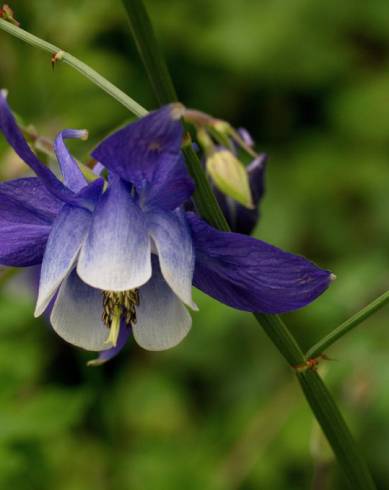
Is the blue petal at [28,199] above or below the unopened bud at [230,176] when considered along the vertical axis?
below

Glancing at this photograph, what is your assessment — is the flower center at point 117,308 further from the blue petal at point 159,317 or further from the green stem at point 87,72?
the green stem at point 87,72

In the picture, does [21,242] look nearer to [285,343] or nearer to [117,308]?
[117,308]

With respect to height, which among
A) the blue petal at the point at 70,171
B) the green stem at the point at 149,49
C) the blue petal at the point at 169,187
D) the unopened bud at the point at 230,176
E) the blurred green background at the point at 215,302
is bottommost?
the blurred green background at the point at 215,302

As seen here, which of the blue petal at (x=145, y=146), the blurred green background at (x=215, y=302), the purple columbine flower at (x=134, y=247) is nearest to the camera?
the blue petal at (x=145, y=146)

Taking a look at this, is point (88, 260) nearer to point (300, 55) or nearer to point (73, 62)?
point (73, 62)

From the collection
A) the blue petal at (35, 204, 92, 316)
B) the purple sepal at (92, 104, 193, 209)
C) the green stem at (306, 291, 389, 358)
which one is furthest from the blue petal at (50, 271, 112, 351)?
the green stem at (306, 291, 389, 358)

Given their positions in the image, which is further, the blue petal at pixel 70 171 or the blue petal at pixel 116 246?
the blue petal at pixel 70 171

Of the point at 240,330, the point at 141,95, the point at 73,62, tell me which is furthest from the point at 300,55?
the point at 73,62

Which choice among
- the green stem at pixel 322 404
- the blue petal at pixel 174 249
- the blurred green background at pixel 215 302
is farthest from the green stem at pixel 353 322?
the blurred green background at pixel 215 302

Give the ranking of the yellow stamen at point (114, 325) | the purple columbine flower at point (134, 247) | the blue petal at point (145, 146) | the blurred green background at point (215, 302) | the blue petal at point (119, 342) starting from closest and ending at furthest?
the blue petal at point (145, 146) < the purple columbine flower at point (134, 247) < the yellow stamen at point (114, 325) < the blue petal at point (119, 342) < the blurred green background at point (215, 302)
